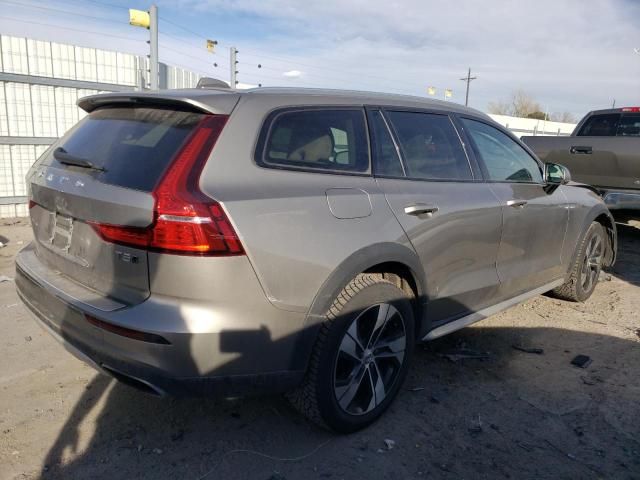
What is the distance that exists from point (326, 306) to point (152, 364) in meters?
0.83

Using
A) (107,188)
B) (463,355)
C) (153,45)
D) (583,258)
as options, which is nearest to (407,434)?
(463,355)

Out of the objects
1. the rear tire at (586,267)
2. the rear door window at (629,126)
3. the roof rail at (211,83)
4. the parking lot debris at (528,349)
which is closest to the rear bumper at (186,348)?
the roof rail at (211,83)

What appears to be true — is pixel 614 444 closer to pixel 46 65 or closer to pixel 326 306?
pixel 326 306

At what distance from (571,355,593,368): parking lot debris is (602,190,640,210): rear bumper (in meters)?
3.12

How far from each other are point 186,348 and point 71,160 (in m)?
1.24

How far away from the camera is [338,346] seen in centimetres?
262

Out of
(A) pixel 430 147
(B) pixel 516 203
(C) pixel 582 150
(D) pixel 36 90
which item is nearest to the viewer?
(A) pixel 430 147

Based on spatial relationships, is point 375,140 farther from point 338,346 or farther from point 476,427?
point 476,427

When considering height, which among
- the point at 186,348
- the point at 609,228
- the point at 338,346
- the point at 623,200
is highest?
the point at 623,200

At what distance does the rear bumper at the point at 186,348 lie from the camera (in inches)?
85.2

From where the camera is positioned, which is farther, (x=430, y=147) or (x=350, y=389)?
(x=430, y=147)

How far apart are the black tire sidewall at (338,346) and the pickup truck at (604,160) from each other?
463 centimetres

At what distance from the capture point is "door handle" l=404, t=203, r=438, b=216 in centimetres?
296

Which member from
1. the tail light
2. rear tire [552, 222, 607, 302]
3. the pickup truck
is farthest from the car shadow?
the pickup truck
